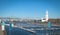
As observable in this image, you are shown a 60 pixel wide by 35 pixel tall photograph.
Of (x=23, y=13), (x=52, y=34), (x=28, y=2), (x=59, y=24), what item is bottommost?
(x=52, y=34)

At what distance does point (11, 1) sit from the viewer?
2.44 m

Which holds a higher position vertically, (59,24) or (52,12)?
(52,12)

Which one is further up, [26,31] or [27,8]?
[27,8]

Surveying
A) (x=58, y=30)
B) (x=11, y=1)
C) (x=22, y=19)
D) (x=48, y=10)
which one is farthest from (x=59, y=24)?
(x=11, y=1)

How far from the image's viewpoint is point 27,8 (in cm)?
243

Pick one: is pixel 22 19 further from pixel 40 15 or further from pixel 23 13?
pixel 40 15

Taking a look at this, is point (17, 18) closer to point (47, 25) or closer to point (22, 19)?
point (22, 19)

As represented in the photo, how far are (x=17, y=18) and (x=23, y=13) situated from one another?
0.40 ft

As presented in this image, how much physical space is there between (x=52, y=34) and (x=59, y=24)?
0.19 meters

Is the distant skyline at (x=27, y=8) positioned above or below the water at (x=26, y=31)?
above

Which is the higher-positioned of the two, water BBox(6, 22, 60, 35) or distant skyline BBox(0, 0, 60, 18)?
distant skyline BBox(0, 0, 60, 18)

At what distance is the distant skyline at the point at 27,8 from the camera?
7.92 feet

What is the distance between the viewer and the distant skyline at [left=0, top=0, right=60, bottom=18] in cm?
241

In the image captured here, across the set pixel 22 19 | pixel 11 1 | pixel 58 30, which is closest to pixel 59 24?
pixel 58 30
